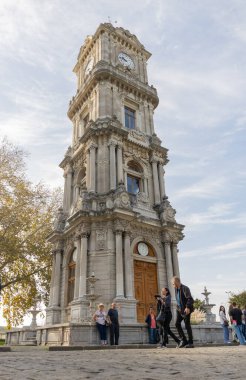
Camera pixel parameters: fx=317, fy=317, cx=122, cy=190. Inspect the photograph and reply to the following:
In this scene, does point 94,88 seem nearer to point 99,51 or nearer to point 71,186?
point 99,51

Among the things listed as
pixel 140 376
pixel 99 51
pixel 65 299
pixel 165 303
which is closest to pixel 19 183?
pixel 65 299

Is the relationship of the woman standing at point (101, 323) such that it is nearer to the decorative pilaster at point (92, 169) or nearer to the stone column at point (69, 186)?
the decorative pilaster at point (92, 169)

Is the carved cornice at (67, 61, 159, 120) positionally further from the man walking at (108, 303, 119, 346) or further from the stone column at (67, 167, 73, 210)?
the man walking at (108, 303, 119, 346)

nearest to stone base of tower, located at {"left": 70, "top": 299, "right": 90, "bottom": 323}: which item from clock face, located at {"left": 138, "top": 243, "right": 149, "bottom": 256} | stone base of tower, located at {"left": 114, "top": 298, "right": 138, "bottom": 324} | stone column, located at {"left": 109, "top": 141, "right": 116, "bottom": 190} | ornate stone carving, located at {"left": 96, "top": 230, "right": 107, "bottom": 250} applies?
stone base of tower, located at {"left": 114, "top": 298, "right": 138, "bottom": 324}

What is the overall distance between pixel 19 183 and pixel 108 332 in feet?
42.0

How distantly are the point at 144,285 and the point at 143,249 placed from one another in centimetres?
216

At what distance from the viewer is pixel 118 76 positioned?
24406 mm

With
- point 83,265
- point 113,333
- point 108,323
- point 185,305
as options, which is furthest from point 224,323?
point 83,265

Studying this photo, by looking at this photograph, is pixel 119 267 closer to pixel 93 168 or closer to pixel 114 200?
pixel 114 200

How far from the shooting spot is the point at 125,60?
90.1 ft

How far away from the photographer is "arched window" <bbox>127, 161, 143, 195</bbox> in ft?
73.0

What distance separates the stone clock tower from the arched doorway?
0.06 meters

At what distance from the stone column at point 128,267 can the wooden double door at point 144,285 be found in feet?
3.78

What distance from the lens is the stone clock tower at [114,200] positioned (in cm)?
1764
